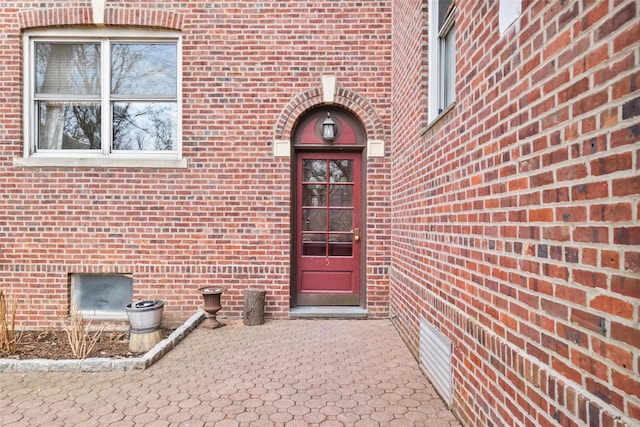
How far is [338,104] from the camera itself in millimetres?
5449

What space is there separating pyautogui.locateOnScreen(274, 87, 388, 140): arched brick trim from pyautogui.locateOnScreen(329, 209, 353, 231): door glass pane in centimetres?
113

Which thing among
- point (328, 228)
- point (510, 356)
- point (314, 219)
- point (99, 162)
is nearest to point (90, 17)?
point (99, 162)

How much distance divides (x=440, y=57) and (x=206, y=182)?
3418 mm

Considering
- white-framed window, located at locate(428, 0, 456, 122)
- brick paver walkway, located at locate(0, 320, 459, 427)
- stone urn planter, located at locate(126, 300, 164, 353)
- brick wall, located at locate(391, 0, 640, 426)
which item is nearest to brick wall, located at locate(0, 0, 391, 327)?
stone urn planter, located at locate(126, 300, 164, 353)

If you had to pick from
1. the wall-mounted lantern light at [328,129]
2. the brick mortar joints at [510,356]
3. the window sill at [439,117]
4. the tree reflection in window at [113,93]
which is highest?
the tree reflection in window at [113,93]

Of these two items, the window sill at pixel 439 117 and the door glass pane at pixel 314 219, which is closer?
the window sill at pixel 439 117

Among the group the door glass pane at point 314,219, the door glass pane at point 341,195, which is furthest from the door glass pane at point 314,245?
the door glass pane at point 341,195

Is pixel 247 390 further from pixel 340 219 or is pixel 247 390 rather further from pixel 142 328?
pixel 340 219

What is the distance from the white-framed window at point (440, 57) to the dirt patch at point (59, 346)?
414 centimetres

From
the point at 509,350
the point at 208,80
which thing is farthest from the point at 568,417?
the point at 208,80

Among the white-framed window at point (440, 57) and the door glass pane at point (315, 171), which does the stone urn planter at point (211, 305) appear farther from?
the white-framed window at point (440, 57)

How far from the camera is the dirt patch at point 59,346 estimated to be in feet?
14.0

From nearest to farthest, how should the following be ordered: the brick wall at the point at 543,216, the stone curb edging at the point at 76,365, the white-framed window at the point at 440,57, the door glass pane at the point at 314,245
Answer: the brick wall at the point at 543,216 < the white-framed window at the point at 440,57 < the stone curb edging at the point at 76,365 < the door glass pane at the point at 314,245

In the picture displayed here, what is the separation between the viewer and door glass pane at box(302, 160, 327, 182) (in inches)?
223
